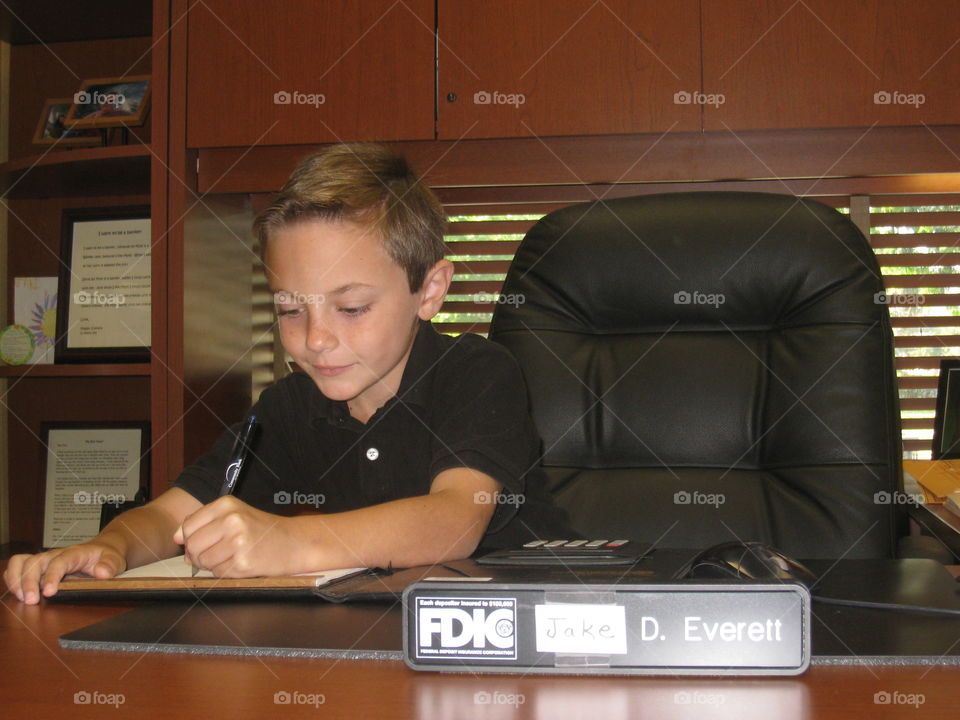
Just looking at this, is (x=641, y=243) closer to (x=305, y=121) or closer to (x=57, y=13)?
(x=305, y=121)

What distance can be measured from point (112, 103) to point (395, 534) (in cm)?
151

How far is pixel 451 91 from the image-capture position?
5.85 ft

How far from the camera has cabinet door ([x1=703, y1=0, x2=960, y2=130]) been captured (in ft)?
5.53

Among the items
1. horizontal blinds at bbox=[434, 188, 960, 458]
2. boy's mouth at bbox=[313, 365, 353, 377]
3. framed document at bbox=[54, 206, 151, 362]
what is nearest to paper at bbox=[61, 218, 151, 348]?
framed document at bbox=[54, 206, 151, 362]

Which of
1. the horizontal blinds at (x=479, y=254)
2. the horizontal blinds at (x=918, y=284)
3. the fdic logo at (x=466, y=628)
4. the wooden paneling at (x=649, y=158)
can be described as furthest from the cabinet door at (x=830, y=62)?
the fdic logo at (x=466, y=628)

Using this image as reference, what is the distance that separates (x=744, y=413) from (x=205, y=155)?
1.19m

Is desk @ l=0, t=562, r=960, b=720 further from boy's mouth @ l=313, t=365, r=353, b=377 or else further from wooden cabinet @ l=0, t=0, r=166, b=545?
wooden cabinet @ l=0, t=0, r=166, b=545

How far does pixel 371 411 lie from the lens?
125cm

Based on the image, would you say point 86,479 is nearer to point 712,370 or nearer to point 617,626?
point 712,370

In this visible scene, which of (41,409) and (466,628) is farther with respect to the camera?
(41,409)

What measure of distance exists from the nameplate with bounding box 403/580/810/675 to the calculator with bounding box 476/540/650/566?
0.70ft

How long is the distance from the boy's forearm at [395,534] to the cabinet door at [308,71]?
104 centimetres

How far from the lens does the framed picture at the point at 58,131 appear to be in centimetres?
207

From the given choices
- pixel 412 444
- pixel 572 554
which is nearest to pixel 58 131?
pixel 412 444
